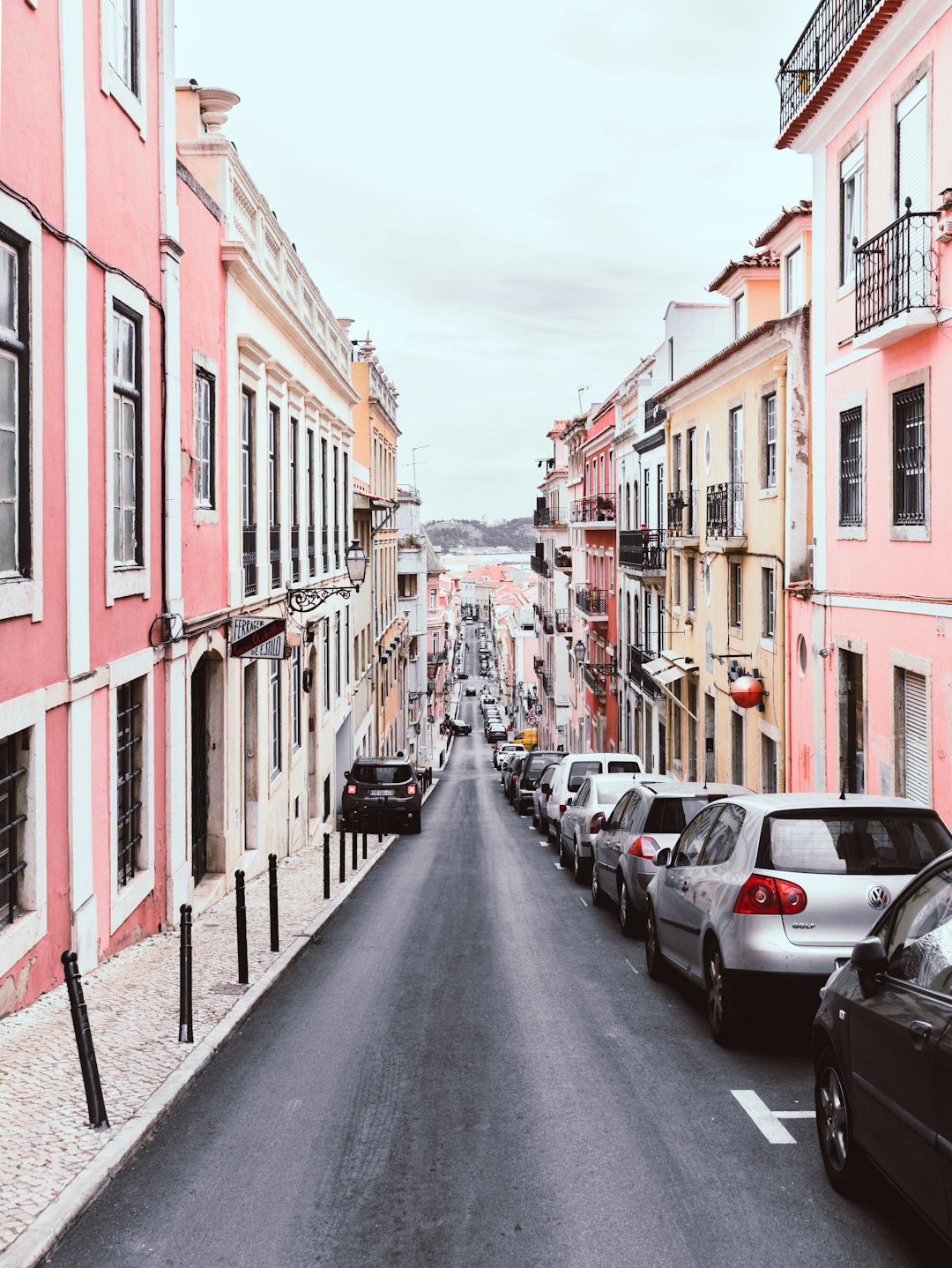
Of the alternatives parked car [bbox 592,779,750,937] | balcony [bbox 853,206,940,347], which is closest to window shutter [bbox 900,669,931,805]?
parked car [bbox 592,779,750,937]

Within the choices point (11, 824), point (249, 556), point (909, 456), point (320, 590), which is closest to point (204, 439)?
point (249, 556)

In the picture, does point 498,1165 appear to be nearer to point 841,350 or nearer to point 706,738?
point 841,350

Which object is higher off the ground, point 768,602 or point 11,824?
point 768,602

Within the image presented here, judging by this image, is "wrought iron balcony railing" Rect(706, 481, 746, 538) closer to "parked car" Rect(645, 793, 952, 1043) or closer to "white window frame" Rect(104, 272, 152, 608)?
"white window frame" Rect(104, 272, 152, 608)

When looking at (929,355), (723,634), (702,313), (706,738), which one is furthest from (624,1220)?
(702,313)

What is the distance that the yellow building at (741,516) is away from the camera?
757 inches

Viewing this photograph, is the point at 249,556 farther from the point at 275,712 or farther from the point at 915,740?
the point at 915,740

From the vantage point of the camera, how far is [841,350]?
1600cm

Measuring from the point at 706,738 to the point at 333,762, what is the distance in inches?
357

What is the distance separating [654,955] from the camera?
10.3 meters

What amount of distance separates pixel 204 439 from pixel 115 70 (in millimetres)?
4865

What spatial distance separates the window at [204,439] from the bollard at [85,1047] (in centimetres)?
865

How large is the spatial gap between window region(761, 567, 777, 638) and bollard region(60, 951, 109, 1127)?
15744 millimetres

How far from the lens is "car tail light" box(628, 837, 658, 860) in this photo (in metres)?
12.6
